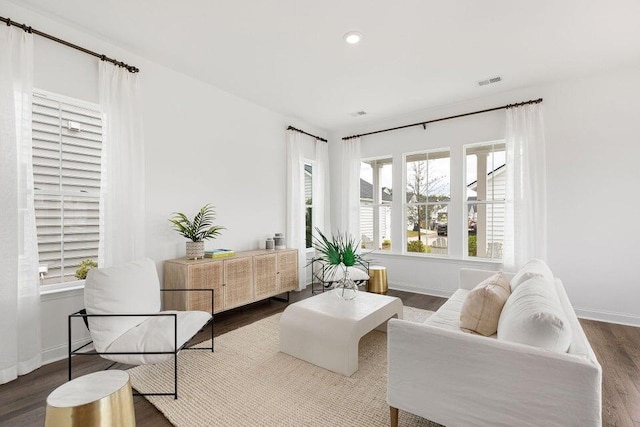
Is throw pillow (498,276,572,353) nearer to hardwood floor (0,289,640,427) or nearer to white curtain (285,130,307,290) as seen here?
hardwood floor (0,289,640,427)

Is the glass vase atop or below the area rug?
atop

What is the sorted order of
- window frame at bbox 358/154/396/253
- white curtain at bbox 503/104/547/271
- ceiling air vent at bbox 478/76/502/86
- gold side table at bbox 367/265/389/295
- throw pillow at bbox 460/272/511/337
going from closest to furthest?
1. throw pillow at bbox 460/272/511/337
2. ceiling air vent at bbox 478/76/502/86
3. white curtain at bbox 503/104/547/271
4. gold side table at bbox 367/265/389/295
5. window frame at bbox 358/154/396/253

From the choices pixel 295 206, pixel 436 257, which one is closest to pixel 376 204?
pixel 436 257

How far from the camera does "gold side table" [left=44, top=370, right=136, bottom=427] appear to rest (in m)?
1.37

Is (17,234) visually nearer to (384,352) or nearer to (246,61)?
(246,61)

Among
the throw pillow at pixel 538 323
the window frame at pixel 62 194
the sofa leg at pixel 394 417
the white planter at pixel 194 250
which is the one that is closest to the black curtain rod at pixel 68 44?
the window frame at pixel 62 194

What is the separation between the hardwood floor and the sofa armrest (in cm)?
106

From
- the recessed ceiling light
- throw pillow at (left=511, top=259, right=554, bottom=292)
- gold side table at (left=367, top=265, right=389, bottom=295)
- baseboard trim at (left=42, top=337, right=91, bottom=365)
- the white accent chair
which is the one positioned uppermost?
the recessed ceiling light

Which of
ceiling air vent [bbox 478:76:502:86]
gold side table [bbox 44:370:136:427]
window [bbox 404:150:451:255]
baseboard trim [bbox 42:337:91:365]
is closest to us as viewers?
gold side table [bbox 44:370:136:427]

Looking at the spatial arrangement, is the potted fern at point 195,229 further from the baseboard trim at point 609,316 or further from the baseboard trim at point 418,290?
the baseboard trim at point 609,316

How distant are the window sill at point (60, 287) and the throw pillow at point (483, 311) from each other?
3364 millimetres

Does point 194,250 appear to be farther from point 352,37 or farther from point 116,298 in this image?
point 352,37

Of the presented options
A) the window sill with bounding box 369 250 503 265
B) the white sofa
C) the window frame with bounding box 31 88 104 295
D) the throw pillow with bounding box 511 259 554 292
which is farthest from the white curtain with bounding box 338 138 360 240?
the white sofa

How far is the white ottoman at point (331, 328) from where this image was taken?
2.37 metres
